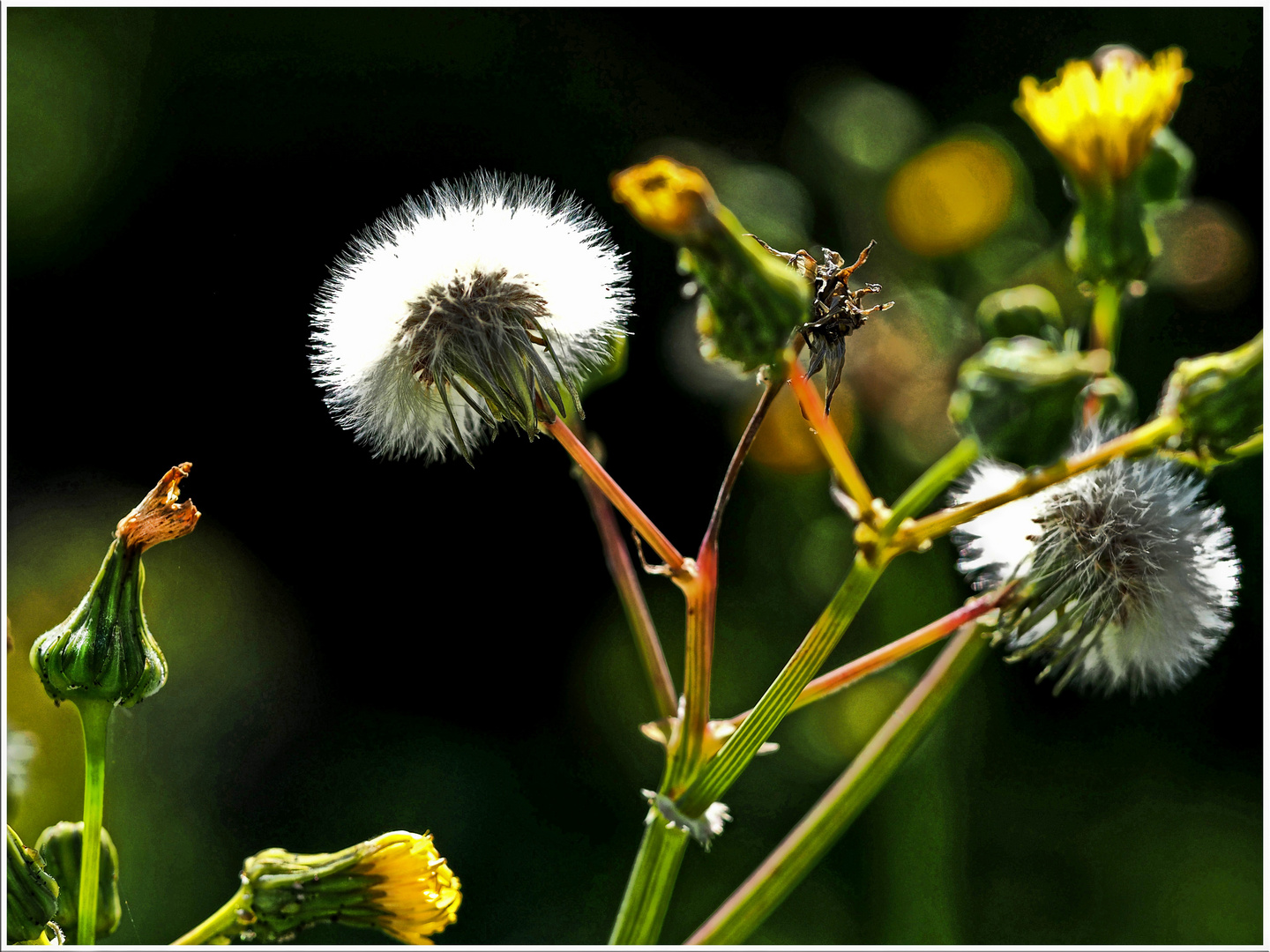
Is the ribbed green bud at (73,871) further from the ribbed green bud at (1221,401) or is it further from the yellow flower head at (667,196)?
the ribbed green bud at (1221,401)

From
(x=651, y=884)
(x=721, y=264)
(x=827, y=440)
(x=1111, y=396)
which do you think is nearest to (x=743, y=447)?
(x=827, y=440)

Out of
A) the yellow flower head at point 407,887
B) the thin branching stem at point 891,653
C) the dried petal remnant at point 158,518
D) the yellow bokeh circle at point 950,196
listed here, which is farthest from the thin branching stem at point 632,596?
the yellow bokeh circle at point 950,196

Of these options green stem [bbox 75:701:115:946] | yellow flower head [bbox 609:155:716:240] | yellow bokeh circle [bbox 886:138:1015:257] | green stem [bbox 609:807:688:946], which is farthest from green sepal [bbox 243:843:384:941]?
yellow bokeh circle [bbox 886:138:1015:257]

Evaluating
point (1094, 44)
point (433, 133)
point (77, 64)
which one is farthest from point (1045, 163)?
point (77, 64)

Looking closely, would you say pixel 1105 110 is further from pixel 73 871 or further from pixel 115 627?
pixel 73 871

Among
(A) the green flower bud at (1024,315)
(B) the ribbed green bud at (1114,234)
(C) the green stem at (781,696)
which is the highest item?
(B) the ribbed green bud at (1114,234)
